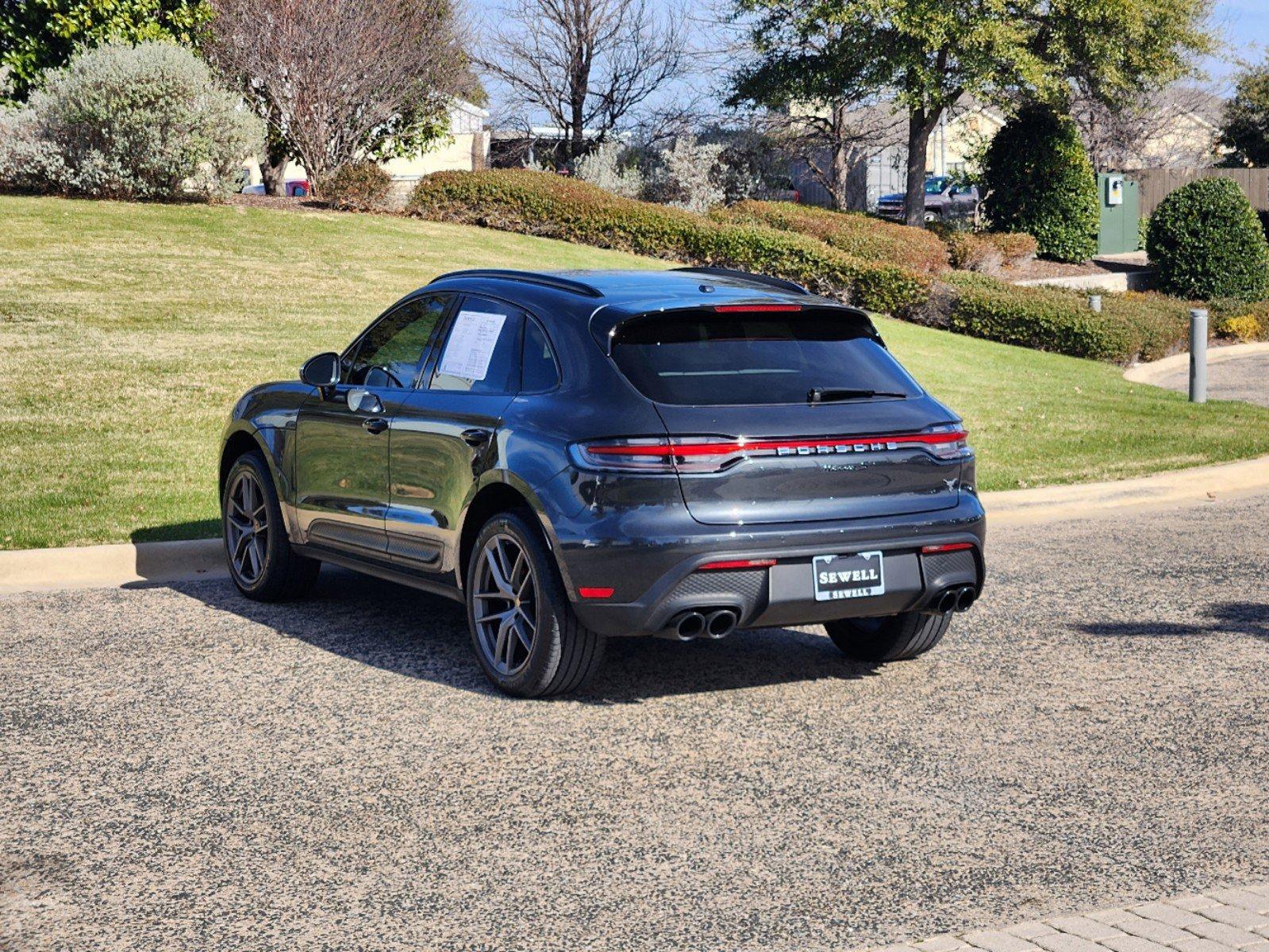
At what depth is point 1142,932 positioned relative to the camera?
3.95 meters

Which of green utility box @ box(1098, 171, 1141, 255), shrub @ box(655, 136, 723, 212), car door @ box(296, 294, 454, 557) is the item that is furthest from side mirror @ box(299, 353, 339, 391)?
green utility box @ box(1098, 171, 1141, 255)

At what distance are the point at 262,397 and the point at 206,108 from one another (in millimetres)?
15377

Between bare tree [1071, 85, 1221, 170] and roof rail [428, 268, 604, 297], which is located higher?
bare tree [1071, 85, 1221, 170]

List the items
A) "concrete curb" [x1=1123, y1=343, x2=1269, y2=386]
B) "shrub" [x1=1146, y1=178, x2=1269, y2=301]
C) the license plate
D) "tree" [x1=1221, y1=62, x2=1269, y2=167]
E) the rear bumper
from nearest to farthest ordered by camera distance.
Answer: the rear bumper → the license plate → "concrete curb" [x1=1123, y1=343, x2=1269, y2=386] → "shrub" [x1=1146, y1=178, x2=1269, y2=301] → "tree" [x1=1221, y1=62, x2=1269, y2=167]

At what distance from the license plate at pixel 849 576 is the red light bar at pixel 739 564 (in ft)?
0.65

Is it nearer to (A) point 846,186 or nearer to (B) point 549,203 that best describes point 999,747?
(B) point 549,203

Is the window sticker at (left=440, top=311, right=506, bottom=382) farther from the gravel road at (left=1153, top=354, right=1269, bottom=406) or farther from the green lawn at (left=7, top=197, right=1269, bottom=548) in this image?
the gravel road at (left=1153, top=354, right=1269, bottom=406)

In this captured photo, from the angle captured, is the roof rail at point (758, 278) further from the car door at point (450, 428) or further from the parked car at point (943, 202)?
the parked car at point (943, 202)

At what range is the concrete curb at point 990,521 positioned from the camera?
8688 millimetres

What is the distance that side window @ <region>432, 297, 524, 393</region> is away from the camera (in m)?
6.50

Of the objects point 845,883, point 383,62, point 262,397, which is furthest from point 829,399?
point 383,62

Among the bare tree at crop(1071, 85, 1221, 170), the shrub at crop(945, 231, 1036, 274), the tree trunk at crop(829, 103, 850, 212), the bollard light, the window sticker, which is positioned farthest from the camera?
the bare tree at crop(1071, 85, 1221, 170)

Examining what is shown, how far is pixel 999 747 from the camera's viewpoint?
563cm

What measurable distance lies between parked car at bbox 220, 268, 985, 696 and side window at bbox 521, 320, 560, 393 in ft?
0.04
